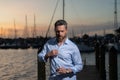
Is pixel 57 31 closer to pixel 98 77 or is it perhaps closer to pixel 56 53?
pixel 56 53

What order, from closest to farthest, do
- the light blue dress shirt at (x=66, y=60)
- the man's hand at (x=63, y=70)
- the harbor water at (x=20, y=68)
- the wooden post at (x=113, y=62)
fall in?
1. the man's hand at (x=63, y=70)
2. the light blue dress shirt at (x=66, y=60)
3. the wooden post at (x=113, y=62)
4. the harbor water at (x=20, y=68)

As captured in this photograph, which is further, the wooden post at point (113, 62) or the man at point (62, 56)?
the wooden post at point (113, 62)

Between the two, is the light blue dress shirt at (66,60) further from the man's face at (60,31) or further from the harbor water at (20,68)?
the harbor water at (20,68)

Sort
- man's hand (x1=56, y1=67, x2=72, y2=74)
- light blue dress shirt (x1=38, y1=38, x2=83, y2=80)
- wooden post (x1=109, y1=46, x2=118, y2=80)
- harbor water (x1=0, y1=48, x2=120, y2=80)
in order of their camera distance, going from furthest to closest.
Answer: harbor water (x1=0, y1=48, x2=120, y2=80), wooden post (x1=109, y1=46, x2=118, y2=80), light blue dress shirt (x1=38, y1=38, x2=83, y2=80), man's hand (x1=56, y1=67, x2=72, y2=74)

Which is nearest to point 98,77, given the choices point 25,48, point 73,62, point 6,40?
point 73,62

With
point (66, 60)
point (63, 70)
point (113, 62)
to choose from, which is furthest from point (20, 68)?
point (63, 70)

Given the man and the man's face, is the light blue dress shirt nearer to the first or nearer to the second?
the man

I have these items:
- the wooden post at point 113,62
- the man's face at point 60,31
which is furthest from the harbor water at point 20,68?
the man's face at point 60,31

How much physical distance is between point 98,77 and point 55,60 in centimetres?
1468

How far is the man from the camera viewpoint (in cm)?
693

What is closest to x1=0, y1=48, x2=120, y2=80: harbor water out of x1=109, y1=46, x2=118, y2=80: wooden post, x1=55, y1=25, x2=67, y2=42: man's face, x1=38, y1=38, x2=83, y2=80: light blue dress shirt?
x1=109, y1=46, x2=118, y2=80: wooden post

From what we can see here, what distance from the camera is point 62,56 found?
7.00 meters

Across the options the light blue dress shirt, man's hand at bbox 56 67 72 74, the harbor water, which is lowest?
the harbor water

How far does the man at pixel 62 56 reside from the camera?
6.93m
